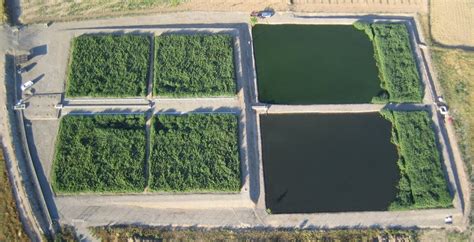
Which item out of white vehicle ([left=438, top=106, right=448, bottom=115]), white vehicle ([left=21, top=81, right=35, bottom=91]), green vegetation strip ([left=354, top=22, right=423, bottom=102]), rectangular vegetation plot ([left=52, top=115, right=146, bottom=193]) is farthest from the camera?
green vegetation strip ([left=354, top=22, right=423, bottom=102])

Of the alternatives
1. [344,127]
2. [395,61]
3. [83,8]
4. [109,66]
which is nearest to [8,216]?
[109,66]

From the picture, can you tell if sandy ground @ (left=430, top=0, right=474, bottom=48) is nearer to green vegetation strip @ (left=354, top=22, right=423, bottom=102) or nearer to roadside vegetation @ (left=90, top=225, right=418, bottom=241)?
green vegetation strip @ (left=354, top=22, right=423, bottom=102)

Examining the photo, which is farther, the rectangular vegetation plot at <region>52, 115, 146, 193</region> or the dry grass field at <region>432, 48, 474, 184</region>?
the dry grass field at <region>432, 48, 474, 184</region>

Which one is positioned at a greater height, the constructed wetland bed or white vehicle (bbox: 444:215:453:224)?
the constructed wetland bed

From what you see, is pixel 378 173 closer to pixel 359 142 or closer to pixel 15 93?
pixel 359 142

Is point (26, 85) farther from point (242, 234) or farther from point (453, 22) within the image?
point (453, 22)

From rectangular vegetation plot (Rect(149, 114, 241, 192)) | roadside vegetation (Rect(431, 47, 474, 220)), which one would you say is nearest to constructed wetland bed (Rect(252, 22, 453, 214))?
roadside vegetation (Rect(431, 47, 474, 220))

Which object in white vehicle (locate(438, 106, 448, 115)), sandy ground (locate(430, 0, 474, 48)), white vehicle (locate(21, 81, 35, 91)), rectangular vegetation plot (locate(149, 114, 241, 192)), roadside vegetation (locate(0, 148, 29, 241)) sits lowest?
roadside vegetation (locate(0, 148, 29, 241))
